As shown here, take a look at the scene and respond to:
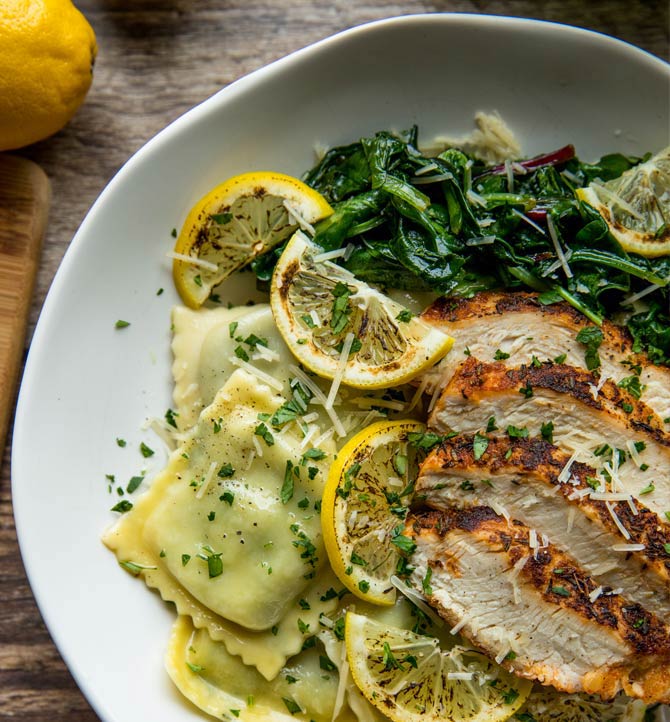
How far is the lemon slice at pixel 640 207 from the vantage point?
4551 millimetres

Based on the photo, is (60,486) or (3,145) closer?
(60,486)

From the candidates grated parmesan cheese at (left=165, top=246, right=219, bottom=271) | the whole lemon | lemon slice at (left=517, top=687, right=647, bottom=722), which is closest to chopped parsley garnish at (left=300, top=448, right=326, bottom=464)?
grated parmesan cheese at (left=165, top=246, right=219, bottom=271)

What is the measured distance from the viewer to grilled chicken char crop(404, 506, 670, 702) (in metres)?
3.97

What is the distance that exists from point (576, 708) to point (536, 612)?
86cm

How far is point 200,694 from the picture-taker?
14.6ft

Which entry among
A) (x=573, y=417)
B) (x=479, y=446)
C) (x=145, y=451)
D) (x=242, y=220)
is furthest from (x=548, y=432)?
(x=145, y=451)

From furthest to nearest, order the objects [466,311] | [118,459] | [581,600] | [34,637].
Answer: [34,637], [118,459], [466,311], [581,600]

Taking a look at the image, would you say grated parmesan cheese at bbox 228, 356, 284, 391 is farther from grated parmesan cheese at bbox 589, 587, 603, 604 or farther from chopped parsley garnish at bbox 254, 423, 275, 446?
grated parmesan cheese at bbox 589, 587, 603, 604

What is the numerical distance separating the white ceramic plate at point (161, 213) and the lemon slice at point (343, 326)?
0.64 metres

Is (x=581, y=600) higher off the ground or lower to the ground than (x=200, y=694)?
higher

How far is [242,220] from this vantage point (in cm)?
458

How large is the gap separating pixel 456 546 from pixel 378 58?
2.89 meters

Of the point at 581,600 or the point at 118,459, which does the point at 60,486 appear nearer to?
Answer: the point at 118,459

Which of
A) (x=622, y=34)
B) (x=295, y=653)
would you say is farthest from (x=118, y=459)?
(x=622, y=34)
